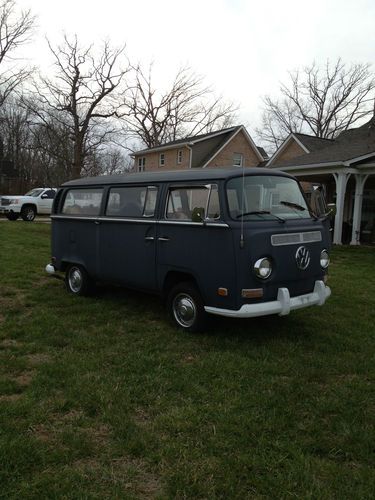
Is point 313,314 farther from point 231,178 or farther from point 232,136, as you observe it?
point 232,136

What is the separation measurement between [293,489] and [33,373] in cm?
265

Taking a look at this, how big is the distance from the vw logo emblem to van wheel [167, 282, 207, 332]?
1.23 meters

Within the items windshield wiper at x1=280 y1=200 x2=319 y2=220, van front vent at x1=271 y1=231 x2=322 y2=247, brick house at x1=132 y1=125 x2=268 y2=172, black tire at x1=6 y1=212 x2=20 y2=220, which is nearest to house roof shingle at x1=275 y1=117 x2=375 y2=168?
windshield wiper at x1=280 y1=200 x2=319 y2=220

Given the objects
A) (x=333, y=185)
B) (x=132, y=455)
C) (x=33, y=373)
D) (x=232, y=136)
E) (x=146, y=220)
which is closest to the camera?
(x=132, y=455)

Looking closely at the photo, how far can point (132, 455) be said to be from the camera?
2.97m

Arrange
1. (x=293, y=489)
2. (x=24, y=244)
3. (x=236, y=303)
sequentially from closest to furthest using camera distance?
(x=293, y=489), (x=236, y=303), (x=24, y=244)

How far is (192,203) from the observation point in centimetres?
528

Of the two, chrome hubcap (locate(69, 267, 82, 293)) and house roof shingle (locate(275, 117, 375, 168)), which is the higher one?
house roof shingle (locate(275, 117, 375, 168))

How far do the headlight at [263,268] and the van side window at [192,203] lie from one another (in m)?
0.71

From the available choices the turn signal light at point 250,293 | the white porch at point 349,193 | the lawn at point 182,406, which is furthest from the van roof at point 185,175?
the white porch at point 349,193

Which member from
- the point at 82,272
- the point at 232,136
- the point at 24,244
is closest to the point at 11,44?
the point at 232,136

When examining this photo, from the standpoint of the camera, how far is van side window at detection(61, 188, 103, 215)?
671 cm

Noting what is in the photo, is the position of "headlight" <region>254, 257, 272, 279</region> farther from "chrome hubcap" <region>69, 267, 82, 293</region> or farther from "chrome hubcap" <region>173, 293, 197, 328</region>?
"chrome hubcap" <region>69, 267, 82, 293</region>

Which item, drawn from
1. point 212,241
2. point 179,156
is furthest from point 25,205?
point 212,241
